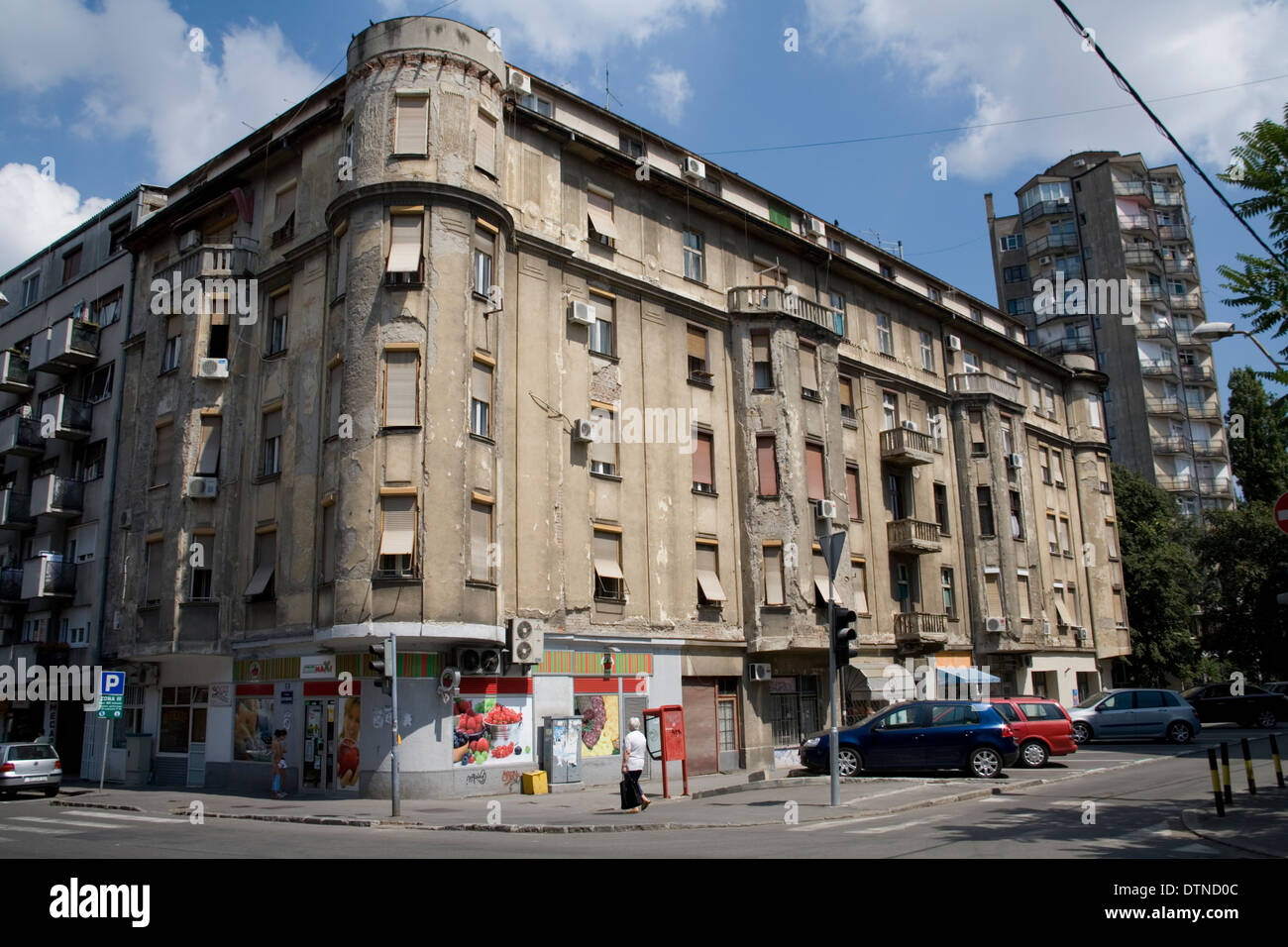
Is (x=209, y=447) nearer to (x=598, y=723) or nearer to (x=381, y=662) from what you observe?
(x=381, y=662)

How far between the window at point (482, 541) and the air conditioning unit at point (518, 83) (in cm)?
1131

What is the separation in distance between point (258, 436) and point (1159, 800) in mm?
22903

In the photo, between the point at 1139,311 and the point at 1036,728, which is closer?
the point at 1036,728

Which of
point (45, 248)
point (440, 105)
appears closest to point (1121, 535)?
point (440, 105)

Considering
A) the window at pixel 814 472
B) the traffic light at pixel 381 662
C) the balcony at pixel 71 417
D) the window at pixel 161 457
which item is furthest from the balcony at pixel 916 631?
the balcony at pixel 71 417

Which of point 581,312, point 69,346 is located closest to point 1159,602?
point 581,312

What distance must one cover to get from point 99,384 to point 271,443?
12.1m

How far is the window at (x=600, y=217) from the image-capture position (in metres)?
26.9

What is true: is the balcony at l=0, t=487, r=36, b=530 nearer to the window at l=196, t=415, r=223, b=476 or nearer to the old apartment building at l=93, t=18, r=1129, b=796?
the old apartment building at l=93, t=18, r=1129, b=796

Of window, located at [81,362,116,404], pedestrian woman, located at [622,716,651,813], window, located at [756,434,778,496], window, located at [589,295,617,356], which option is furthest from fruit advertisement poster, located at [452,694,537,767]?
window, located at [81,362,116,404]

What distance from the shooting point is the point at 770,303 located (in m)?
30.3

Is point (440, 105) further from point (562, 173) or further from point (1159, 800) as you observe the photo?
point (1159, 800)

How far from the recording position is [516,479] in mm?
23531

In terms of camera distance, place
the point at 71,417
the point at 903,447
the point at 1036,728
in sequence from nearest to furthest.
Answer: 1. the point at 1036,728
2. the point at 71,417
3. the point at 903,447
